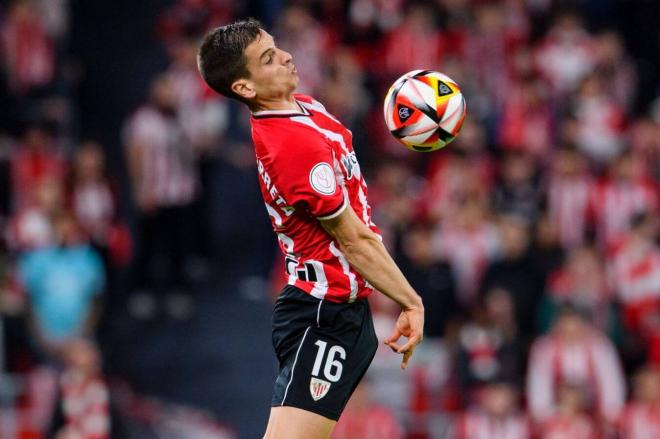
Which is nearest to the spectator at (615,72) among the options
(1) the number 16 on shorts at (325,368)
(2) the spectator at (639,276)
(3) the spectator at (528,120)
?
(3) the spectator at (528,120)

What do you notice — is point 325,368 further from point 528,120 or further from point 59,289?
point 528,120

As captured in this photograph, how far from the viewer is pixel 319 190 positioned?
5.09m

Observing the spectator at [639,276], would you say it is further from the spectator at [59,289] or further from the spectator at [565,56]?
the spectator at [59,289]

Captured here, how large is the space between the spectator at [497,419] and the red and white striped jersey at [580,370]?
36 centimetres

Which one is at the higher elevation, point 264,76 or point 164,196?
point 264,76

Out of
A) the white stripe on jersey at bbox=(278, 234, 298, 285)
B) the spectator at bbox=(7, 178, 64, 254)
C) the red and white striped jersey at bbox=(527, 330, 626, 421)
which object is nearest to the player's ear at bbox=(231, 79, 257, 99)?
the white stripe on jersey at bbox=(278, 234, 298, 285)

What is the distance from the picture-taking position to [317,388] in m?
5.31

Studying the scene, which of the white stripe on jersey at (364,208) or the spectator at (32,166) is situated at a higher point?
the white stripe on jersey at (364,208)

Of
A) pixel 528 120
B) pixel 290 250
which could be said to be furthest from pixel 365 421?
pixel 290 250

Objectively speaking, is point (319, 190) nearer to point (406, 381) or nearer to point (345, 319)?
point (345, 319)

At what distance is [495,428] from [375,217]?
2.62 meters

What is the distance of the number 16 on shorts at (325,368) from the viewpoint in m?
5.31

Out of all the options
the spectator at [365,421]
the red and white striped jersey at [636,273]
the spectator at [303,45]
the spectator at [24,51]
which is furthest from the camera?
the spectator at [24,51]

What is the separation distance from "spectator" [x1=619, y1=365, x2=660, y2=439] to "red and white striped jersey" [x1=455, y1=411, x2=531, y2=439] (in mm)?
760
